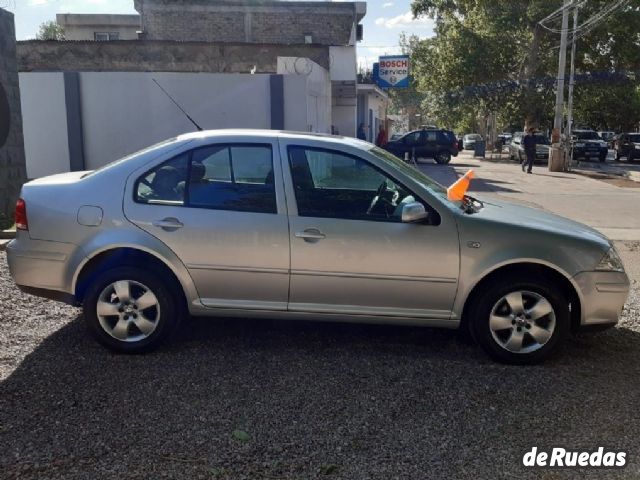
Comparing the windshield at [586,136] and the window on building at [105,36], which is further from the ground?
the window on building at [105,36]

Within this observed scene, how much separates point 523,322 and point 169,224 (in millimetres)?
2590

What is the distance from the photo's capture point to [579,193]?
16984 mm

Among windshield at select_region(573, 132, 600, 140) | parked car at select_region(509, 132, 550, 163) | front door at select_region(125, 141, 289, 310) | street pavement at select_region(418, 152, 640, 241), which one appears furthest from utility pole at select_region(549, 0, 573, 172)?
front door at select_region(125, 141, 289, 310)

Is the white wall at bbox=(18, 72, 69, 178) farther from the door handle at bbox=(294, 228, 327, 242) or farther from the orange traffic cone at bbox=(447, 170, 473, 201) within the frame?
the orange traffic cone at bbox=(447, 170, 473, 201)

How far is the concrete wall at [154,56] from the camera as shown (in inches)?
760

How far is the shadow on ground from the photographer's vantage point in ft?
10.6

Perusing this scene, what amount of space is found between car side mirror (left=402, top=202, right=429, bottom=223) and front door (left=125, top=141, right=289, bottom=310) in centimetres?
83

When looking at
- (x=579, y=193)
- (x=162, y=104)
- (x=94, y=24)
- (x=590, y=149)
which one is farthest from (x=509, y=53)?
(x=162, y=104)

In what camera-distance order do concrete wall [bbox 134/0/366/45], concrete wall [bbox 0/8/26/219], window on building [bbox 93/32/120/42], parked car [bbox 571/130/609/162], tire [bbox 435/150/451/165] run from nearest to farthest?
concrete wall [bbox 0/8/26/219] → concrete wall [bbox 134/0/366/45] → tire [bbox 435/150/451/165] → parked car [bbox 571/130/609/162] → window on building [bbox 93/32/120/42]

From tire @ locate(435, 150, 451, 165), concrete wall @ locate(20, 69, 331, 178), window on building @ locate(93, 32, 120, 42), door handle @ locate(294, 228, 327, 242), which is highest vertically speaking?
window on building @ locate(93, 32, 120, 42)

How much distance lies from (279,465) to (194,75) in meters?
11.9

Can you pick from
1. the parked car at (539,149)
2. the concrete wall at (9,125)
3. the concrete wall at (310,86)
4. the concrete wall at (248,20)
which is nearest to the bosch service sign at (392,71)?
the concrete wall at (310,86)

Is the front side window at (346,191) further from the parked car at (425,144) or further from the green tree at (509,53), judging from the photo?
the green tree at (509,53)

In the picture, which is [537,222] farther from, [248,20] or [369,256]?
[248,20]
